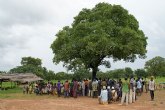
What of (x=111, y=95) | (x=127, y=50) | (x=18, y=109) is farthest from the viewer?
(x=127, y=50)

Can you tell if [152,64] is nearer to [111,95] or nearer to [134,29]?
[134,29]

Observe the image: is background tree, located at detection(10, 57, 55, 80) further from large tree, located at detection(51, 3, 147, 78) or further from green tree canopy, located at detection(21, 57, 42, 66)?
large tree, located at detection(51, 3, 147, 78)

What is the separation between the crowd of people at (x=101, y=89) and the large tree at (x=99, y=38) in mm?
5628

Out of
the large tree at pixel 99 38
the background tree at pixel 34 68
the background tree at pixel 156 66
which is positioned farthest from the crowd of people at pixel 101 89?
the background tree at pixel 156 66

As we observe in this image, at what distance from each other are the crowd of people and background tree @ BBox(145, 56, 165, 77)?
80307 millimetres

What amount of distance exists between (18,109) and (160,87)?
21.6 m

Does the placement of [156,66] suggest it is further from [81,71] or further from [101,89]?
[101,89]

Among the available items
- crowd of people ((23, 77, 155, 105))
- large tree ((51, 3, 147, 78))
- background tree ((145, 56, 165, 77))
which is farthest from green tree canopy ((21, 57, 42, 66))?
crowd of people ((23, 77, 155, 105))

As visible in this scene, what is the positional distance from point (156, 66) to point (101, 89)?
91578 mm

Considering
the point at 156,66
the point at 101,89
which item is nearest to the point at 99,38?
the point at 101,89

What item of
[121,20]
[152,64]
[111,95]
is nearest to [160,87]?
[121,20]

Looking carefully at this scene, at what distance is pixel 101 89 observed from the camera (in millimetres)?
24906

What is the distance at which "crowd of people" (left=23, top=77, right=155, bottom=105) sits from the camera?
71.8ft

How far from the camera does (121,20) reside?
38719mm
